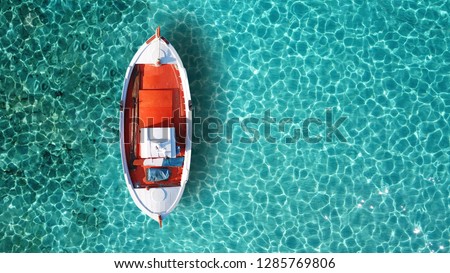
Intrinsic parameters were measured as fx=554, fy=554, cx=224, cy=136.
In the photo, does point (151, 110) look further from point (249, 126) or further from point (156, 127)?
point (249, 126)

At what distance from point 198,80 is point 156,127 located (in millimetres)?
1767

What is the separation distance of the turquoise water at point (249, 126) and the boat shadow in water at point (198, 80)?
0.03 meters

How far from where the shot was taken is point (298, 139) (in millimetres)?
13312

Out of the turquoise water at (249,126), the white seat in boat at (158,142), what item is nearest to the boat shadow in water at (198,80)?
the turquoise water at (249,126)

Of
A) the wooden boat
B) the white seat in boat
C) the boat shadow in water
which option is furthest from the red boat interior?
the boat shadow in water

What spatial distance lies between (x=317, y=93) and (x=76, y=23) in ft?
19.9

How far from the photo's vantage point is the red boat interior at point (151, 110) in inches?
487

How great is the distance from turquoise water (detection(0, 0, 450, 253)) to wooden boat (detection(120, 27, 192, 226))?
913 millimetres

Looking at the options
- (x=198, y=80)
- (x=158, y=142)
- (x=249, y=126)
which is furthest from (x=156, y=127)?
(x=249, y=126)

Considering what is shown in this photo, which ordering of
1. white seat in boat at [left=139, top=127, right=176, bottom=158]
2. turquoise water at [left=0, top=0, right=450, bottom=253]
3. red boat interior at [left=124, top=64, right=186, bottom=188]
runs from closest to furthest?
white seat in boat at [left=139, top=127, right=176, bottom=158] → red boat interior at [left=124, top=64, right=186, bottom=188] → turquoise water at [left=0, top=0, right=450, bottom=253]

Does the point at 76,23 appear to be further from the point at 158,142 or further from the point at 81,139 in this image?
the point at 158,142

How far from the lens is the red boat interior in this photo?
12.4 metres

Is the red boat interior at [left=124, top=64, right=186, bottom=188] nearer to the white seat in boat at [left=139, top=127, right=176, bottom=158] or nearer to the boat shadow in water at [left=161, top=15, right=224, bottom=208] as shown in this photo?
the white seat in boat at [left=139, top=127, right=176, bottom=158]

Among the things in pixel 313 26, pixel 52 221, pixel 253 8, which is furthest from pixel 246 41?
pixel 52 221
